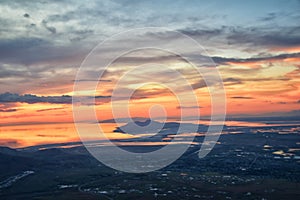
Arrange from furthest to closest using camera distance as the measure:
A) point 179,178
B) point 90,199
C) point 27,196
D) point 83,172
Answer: point 83,172, point 179,178, point 27,196, point 90,199

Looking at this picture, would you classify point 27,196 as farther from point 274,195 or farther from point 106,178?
point 274,195

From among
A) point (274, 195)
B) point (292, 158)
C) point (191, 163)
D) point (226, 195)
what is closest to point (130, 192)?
point (226, 195)

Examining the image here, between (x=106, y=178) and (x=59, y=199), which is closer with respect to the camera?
(x=59, y=199)

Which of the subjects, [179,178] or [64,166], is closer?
[179,178]

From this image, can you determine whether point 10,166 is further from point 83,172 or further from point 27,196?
point 27,196

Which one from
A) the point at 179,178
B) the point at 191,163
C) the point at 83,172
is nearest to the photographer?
the point at 179,178

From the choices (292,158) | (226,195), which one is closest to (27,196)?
(226,195)
